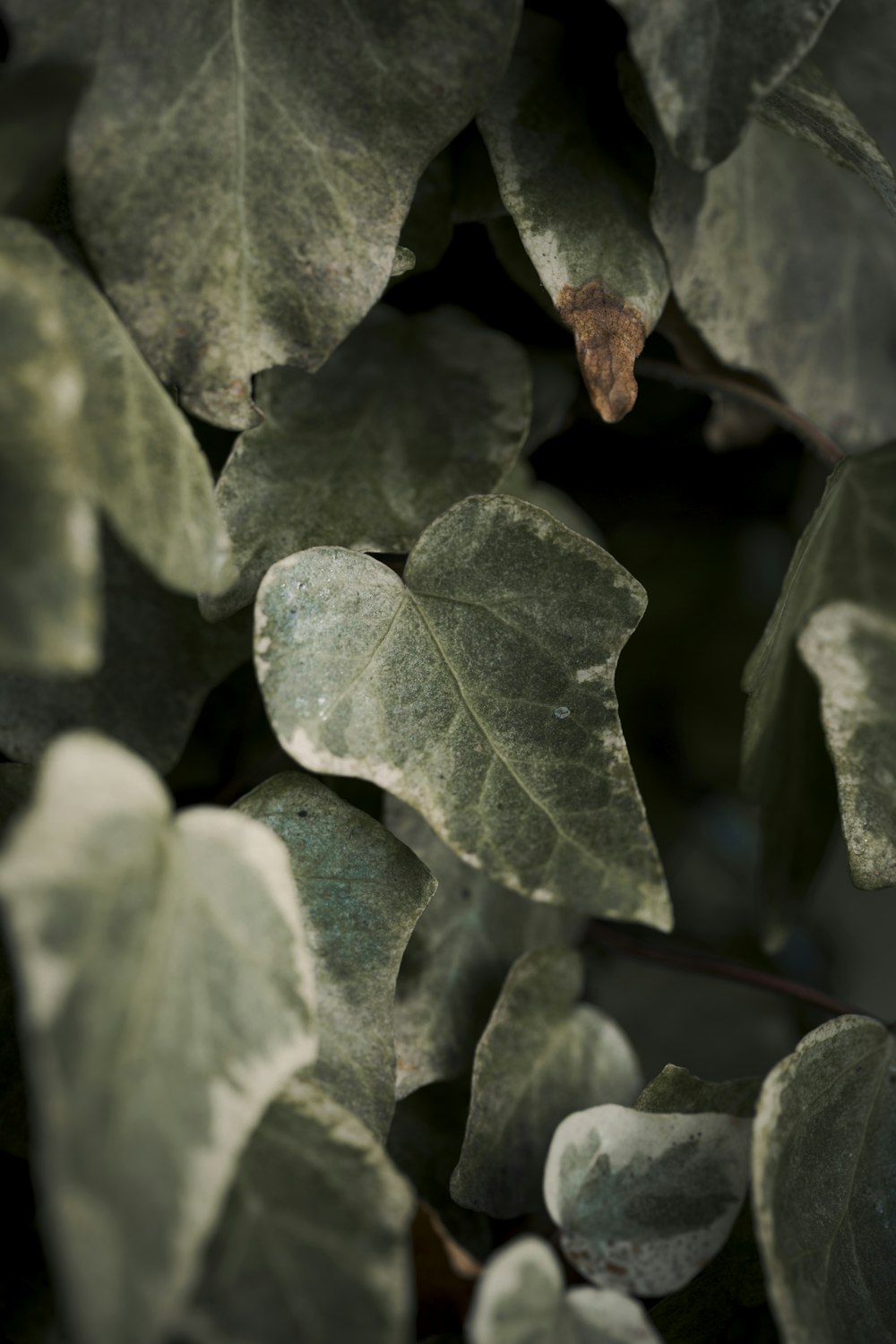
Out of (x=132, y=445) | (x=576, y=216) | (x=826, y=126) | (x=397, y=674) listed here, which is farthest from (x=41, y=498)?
(x=826, y=126)

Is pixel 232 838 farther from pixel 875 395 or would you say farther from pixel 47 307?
pixel 875 395

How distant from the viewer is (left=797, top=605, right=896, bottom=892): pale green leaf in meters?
0.49

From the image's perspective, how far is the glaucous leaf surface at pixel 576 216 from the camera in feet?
1.56

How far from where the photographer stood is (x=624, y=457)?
0.80 metres

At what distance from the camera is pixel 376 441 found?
0.58m

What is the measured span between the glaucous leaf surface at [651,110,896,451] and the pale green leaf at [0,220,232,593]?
29 centimetres

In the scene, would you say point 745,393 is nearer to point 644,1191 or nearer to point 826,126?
point 826,126

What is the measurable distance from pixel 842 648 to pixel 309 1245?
1.11 ft

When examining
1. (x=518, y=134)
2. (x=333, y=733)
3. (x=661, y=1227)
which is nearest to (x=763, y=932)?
(x=661, y=1227)

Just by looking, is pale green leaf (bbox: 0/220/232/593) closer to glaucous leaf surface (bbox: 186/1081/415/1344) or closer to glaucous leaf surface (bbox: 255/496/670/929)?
glaucous leaf surface (bbox: 255/496/670/929)

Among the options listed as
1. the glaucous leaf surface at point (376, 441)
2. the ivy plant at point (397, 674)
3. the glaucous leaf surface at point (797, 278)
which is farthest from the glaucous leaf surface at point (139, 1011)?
the glaucous leaf surface at point (797, 278)

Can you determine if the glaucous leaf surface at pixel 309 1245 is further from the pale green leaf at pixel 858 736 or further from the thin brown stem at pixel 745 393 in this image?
the thin brown stem at pixel 745 393

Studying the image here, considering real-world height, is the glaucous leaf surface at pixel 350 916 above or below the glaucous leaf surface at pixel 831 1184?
below

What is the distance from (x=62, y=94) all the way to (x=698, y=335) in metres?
0.35
